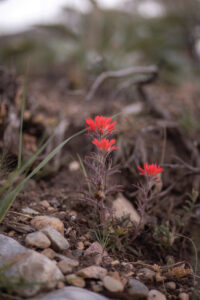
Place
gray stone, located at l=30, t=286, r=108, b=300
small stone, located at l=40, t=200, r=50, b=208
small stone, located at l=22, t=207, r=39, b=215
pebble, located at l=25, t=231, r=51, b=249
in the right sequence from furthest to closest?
1. small stone, located at l=40, t=200, r=50, b=208
2. small stone, located at l=22, t=207, r=39, b=215
3. pebble, located at l=25, t=231, r=51, b=249
4. gray stone, located at l=30, t=286, r=108, b=300

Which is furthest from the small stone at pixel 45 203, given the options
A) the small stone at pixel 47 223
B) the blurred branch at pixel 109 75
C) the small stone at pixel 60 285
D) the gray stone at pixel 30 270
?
the blurred branch at pixel 109 75

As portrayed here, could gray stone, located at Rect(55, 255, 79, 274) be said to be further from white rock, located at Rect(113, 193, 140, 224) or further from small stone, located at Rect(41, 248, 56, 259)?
white rock, located at Rect(113, 193, 140, 224)

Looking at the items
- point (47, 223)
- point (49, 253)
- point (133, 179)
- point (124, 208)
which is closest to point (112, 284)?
point (49, 253)

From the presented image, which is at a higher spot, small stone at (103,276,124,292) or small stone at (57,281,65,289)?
small stone at (57,281,65,289)

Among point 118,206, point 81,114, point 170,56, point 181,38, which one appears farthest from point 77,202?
point 181,38

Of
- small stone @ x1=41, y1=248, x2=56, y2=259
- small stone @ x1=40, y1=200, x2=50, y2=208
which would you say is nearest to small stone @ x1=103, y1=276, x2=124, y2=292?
small stone @ x1=41, y1=248, x2=56, y2=259

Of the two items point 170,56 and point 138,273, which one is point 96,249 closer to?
point 138,273

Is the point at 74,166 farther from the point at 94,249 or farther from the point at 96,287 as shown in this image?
the point at 96,287
